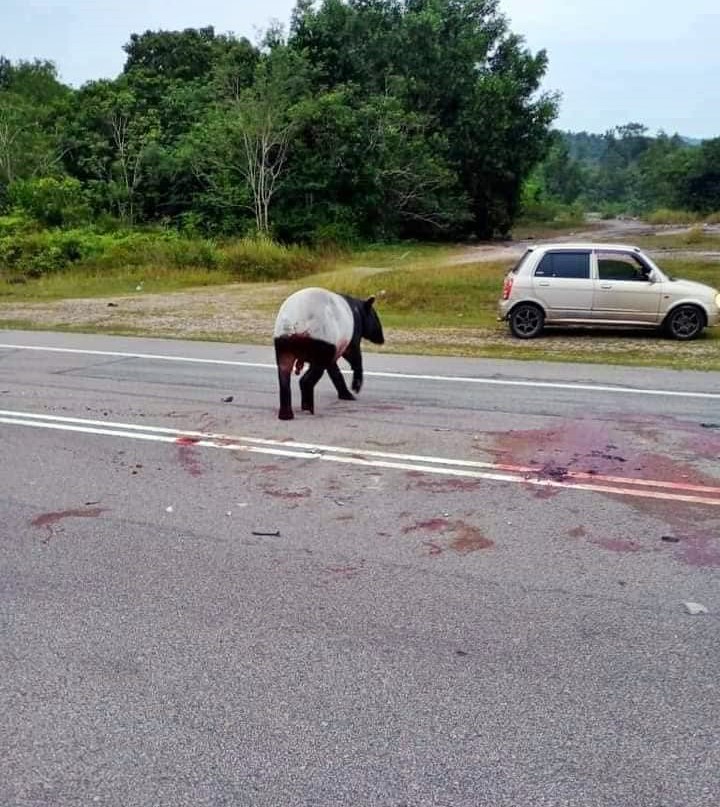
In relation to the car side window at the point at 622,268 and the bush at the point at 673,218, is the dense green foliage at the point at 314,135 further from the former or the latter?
the car side window at the point at 622,268

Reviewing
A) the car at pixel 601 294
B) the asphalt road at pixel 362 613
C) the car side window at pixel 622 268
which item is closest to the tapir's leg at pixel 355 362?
the asphalt road at pixel 362 613

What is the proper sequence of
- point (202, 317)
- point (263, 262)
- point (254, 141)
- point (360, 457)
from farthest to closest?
point (254, 141) → point (263, 262) → point (202, 317) → point (360, 457)

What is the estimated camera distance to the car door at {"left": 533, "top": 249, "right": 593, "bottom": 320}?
15.2 m

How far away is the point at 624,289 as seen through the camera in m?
15.1

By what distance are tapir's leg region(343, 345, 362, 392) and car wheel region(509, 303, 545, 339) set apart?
644 centimetres

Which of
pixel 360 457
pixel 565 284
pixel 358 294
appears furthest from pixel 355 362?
pixel 358 294

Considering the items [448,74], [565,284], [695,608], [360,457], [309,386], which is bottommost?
[695,608]

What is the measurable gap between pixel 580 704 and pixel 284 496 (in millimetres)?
3264

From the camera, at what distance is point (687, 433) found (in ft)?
26.4

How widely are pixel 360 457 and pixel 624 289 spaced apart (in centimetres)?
949

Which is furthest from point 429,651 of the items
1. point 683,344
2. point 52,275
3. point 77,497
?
point 52,275

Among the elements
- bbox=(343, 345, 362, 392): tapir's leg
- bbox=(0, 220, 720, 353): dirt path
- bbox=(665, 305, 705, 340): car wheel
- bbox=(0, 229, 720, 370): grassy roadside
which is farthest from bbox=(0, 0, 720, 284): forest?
bbox=(343, 345, 362, 392): tapir's leg

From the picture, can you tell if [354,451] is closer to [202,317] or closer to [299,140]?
[202,317]

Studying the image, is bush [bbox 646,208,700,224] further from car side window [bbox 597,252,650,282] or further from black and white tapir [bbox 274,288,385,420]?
black and white tapir [bbox 274,288,385,420]
